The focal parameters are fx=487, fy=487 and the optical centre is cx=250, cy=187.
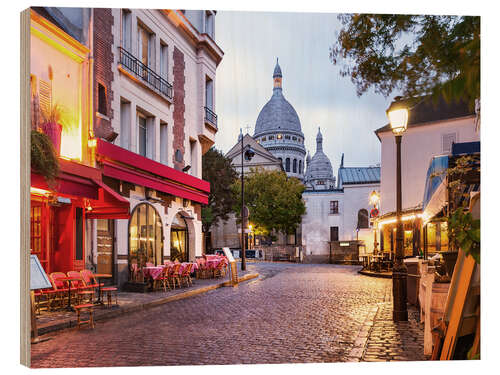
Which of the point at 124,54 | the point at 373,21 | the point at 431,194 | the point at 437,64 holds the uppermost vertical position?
the point at 124,54

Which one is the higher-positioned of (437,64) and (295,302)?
(437,64)

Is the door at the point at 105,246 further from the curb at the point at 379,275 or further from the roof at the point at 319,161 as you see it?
the curb at the point at 379,275

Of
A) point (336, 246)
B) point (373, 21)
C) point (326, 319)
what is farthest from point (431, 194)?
point (336, 246)

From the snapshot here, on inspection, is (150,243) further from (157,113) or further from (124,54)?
(124,54)

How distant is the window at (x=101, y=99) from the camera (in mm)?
11320

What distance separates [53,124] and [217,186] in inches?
240

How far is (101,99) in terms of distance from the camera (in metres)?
11.4

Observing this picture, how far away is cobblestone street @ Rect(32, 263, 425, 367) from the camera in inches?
227

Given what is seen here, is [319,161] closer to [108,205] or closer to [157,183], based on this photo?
[157,183]

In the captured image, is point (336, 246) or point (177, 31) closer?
point (177, 31)

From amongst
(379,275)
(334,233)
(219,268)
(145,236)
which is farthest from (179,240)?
(334,233)

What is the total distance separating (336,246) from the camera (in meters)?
38.8

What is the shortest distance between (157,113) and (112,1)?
5.57m

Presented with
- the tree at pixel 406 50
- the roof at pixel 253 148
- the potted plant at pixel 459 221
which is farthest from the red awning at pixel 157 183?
the tree at pixel 406 50
